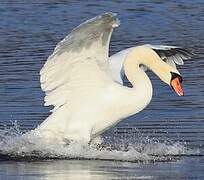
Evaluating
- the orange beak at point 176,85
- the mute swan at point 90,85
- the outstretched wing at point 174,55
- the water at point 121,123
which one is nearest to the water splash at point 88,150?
the water at point 121,123

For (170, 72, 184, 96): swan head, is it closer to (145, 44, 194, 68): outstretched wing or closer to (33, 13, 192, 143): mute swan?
(33, 13, 192, 143): mute swan

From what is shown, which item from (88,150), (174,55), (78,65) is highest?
(174,55)

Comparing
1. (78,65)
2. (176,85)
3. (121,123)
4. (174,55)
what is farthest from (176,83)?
(121,123)

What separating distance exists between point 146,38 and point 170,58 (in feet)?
23.6

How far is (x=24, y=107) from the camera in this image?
17469 millimetres

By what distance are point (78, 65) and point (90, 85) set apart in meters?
0.32

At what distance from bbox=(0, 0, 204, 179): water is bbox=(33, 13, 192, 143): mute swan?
33 centimetres

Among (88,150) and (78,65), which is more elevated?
(78,65)

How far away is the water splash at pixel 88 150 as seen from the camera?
14.8 m

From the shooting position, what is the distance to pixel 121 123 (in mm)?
16859

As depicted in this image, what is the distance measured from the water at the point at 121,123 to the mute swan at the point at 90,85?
1.08ft

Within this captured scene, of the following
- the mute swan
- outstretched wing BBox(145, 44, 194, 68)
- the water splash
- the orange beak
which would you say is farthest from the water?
outstretched wing BBox(145, 44, 194, 68)

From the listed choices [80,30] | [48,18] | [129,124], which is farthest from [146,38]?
[80,30]

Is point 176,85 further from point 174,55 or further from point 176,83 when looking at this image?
point 174,55
